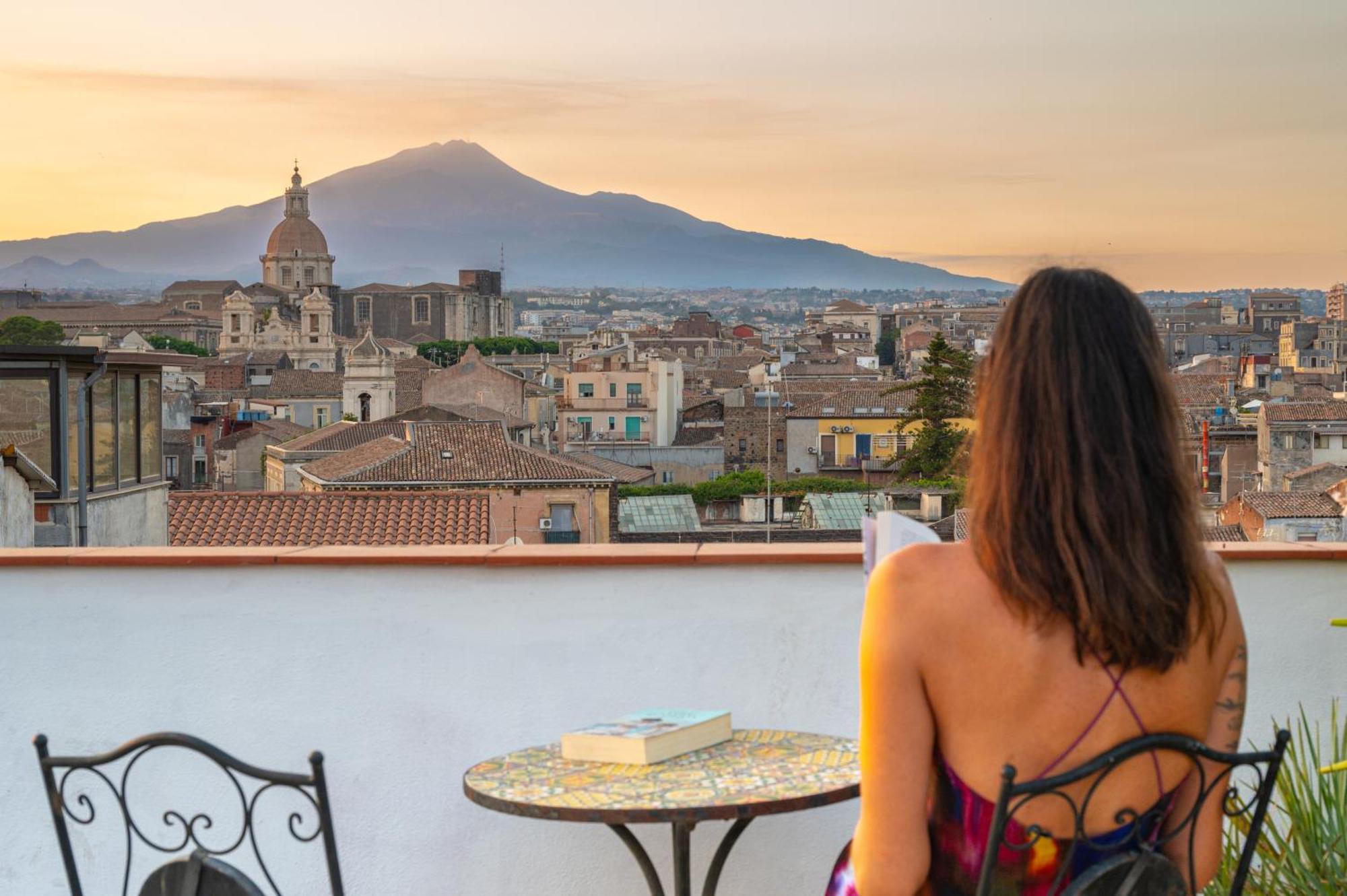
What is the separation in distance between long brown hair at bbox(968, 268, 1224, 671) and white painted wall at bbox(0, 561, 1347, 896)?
4.09 ft

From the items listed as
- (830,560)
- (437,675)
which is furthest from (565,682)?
(830,560)

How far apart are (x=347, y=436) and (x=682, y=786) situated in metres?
41.7

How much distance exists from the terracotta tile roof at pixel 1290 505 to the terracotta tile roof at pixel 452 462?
13.1m

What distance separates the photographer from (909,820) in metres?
1.47

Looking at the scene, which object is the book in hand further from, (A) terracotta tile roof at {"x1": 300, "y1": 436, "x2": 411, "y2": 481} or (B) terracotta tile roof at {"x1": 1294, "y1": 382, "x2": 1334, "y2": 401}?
(B) terracotta tile roof at {"x1": 1294, "y1": 382, "x2": 1334, "y2": 401}

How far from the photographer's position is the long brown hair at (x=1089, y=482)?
1384 millimetres

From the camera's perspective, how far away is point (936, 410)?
44.6 metres

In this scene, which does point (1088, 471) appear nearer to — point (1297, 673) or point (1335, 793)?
point (1335, 793)

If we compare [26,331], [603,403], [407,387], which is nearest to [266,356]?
[26,331]

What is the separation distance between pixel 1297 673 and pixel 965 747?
1453 mm

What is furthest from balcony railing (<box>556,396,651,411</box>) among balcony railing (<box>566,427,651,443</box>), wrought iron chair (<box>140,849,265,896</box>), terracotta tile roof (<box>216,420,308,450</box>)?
wrought iron chair (<box>140,849,265,896</box>)

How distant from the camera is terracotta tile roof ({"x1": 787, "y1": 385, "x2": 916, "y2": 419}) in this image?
51.7m

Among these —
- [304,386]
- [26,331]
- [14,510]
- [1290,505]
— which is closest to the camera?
[14,510]

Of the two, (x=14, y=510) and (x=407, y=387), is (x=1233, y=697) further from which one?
(x=407, y=387)
